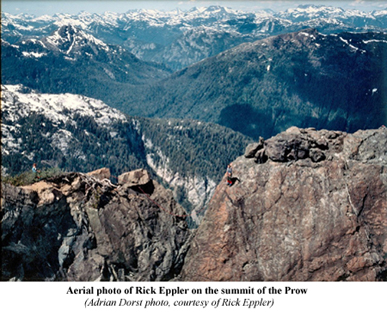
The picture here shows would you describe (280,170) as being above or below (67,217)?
above

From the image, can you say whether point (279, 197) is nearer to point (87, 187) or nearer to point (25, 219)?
point (87, 187)

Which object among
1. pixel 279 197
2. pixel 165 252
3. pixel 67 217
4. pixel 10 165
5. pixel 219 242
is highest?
pixel 279 197

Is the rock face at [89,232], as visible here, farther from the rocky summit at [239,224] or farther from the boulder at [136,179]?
the boulder at [136,179]

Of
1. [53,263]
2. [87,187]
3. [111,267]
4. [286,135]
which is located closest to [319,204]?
[286,135]

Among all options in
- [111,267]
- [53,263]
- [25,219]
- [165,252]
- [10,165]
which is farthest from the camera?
[10,165]

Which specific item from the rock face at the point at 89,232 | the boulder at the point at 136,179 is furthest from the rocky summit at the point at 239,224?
the boulder at the point at 136,179

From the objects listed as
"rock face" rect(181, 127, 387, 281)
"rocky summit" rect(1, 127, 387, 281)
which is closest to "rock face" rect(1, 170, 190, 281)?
"rocky summit" rect(1, 127, 387, 281)
